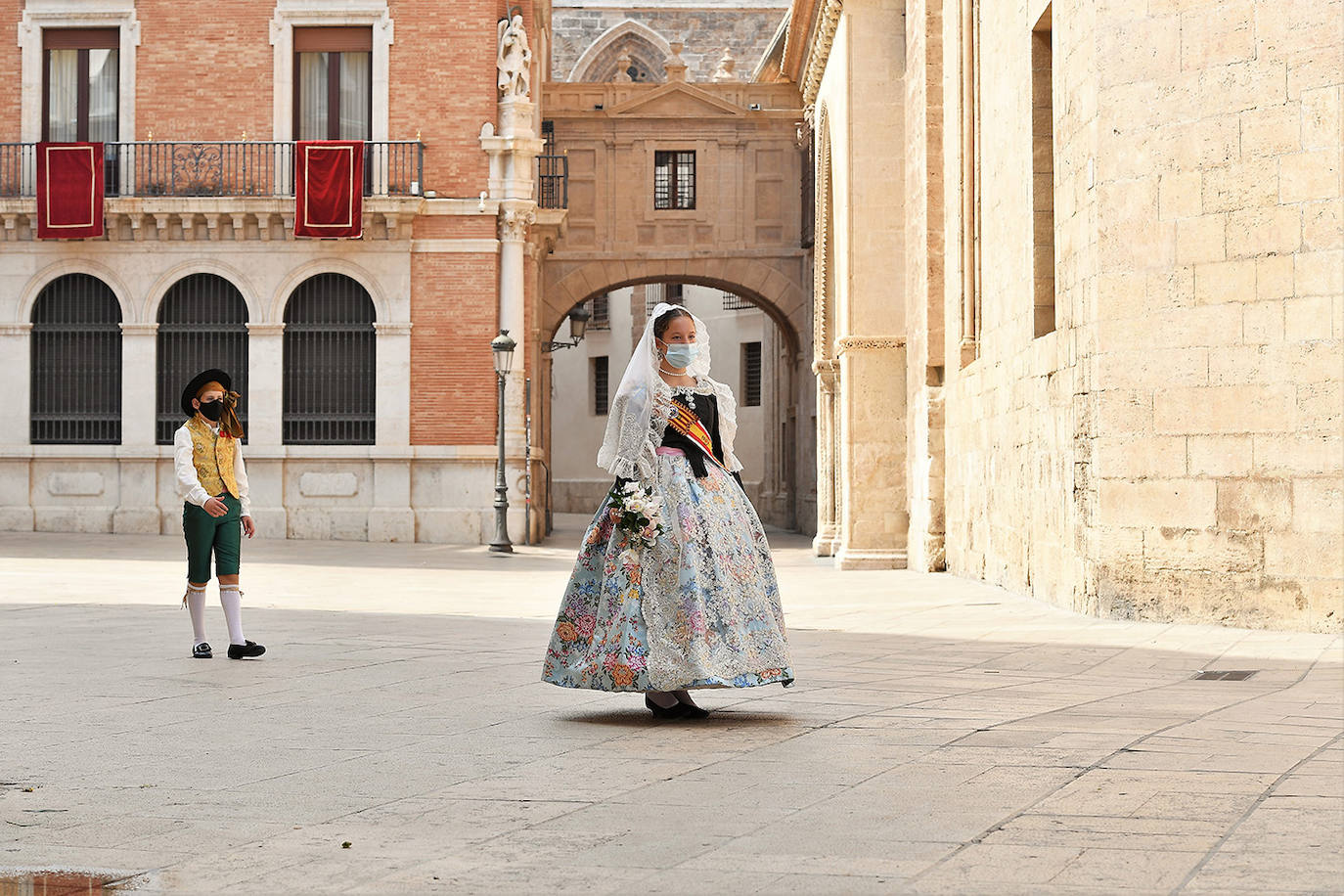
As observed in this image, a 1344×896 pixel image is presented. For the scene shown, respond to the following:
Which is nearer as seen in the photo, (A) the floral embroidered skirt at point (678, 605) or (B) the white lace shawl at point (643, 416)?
(A) the floral embroidered skirt at point (678, 605)

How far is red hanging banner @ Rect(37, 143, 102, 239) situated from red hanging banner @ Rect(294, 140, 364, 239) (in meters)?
3.24

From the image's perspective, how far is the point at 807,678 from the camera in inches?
348

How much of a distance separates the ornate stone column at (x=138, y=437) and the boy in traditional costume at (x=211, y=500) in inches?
711

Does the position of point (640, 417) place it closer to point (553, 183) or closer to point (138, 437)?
point (138, 437)

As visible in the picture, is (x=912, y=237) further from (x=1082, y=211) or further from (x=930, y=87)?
(x=1082, y=211)

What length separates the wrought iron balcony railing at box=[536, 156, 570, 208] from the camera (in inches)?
1212

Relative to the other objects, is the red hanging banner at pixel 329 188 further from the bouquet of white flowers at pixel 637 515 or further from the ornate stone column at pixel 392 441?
the bouquet of white flowers at pixel 637 515

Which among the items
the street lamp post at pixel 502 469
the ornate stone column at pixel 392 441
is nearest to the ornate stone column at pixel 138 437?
the ornate stone column at pixel 392 441

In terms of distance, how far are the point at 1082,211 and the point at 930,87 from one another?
7165 millimetres

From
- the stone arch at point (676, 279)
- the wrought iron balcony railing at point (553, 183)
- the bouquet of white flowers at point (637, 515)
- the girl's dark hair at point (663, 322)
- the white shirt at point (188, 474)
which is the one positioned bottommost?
the bouquet of white flowers at point (637, 515)

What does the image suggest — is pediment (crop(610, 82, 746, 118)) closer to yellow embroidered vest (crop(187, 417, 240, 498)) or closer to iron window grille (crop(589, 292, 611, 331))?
iron window grille (crop(589, 292, 611, 331))

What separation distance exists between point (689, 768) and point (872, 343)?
16102 millimetres

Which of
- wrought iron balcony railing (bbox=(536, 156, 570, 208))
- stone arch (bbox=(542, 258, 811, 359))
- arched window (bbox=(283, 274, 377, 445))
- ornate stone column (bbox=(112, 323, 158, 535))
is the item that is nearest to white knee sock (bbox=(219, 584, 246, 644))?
arched window (bbox=(283, 274, 377, 445))

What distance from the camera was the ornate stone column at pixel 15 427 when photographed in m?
27.6
